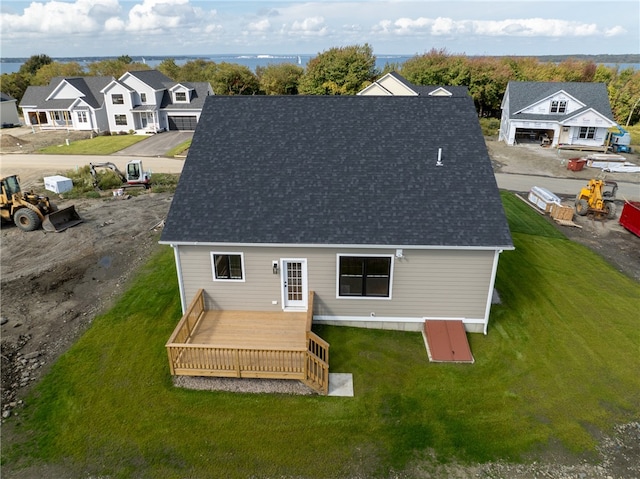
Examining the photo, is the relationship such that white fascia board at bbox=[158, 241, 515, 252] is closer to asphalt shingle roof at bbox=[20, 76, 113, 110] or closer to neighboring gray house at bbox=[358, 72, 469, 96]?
neighboring gray house at bbox=[358, 72, 469, 96]

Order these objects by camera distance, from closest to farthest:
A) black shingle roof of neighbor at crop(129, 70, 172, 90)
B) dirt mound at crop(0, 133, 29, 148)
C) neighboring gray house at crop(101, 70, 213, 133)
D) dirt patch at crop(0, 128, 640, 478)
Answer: dirt patch at crop(0, 128, 640, 478) → dirt mound at crop(0, 133, 29, 148) → neighboring gray house at crop(101, 70, 213, 133) → black shingle roof of neighbor at crop(129, 70, 172, 90)

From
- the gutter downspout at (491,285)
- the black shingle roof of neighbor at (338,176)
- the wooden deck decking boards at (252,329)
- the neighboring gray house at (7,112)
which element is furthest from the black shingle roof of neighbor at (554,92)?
the neighboring gray house at (7,112)

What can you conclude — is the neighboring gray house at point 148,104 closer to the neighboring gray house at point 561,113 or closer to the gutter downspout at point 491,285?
the neighboring gray house at point 561,113

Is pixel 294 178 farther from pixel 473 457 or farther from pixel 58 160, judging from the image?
pixel 58 160

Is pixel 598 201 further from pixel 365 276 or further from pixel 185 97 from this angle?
pixel 185 97

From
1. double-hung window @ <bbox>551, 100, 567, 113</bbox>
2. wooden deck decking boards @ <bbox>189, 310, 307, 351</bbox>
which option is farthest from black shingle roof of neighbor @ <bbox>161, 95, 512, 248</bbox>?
double-hung window @ <bbox>551, 100, 567, 113</bbox>

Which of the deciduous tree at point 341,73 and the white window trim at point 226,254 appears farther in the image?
the deciduous tree at point 341,73

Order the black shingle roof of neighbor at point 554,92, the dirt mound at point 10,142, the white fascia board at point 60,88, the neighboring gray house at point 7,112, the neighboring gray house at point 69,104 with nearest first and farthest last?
the black shingle roof of neighbor at point 554,92, the dirt mound at point 10,142, the neighboring gray house at point 69,104, the white fascia board at point 60,88, the neighboring gray house at point 7,112
